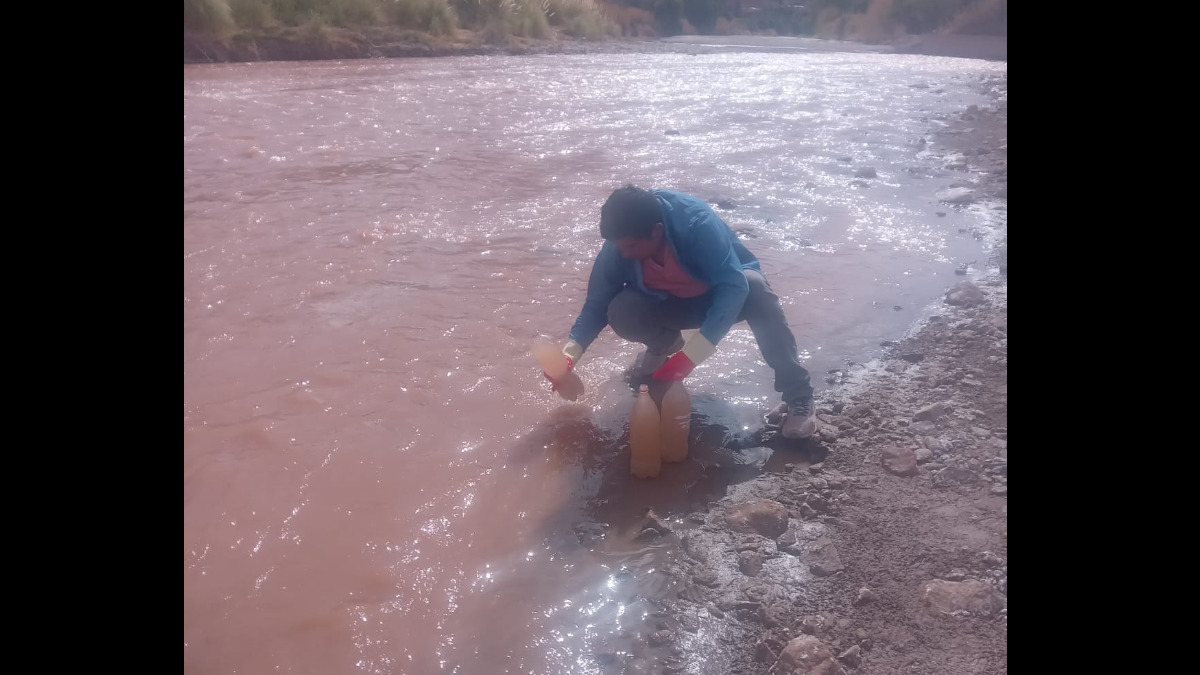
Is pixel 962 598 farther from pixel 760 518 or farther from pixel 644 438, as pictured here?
pixel 644 438

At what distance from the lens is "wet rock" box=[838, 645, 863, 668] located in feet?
7.31

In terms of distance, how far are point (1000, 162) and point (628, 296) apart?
6142 mm

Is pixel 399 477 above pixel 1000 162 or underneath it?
underneath

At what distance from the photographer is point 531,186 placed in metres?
7.22

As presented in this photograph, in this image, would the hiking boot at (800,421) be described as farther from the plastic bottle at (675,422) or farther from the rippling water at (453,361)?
the plastic bottle at (675,422)

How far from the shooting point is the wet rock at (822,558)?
8.49ft

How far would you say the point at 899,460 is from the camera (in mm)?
3141

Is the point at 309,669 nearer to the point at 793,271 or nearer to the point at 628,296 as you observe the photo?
the point at 628,296

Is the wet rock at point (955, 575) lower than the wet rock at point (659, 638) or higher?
higher

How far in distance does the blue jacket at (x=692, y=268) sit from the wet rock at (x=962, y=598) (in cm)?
110

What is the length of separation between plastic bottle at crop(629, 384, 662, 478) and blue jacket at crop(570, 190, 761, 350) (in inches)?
13.0

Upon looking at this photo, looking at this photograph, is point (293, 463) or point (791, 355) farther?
point (791, 355)

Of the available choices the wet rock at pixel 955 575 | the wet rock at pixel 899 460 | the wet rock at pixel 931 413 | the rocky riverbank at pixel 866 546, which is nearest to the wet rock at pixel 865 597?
the rocky riverbank at pixel 866 546

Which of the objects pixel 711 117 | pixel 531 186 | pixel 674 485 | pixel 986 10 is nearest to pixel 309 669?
pixel 674 485
